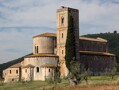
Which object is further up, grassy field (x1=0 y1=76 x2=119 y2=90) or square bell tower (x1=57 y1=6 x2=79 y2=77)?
square bell tower (x1=57 y1=6 x2=79 y2=77)

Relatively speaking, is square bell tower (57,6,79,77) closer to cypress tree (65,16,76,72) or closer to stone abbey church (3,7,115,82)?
stone abbey church (3,7,115,82)

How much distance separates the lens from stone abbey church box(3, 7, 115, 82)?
257 ft

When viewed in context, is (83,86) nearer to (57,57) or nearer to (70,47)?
(70,47)

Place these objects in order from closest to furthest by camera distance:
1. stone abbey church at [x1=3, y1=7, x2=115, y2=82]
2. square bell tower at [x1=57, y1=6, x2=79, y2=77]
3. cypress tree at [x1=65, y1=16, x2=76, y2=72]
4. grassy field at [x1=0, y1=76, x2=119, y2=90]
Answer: grassy field at [x1=0, y1=76, x2=119, y2=90]
cypress tree at [x1=65, y1=16, x2=76, y2=72]
stone abbey church at [x1=3, y1=7, x2=115, y2=82]
square bell tower at [x1=57, y1=6, x2=79, y2=77]

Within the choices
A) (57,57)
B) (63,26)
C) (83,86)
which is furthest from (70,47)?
(83,86)

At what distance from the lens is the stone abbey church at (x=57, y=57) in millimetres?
78250

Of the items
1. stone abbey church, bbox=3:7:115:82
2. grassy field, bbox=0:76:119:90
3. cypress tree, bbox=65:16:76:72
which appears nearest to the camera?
grassy field, bbox=0:76:119:90

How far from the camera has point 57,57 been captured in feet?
262

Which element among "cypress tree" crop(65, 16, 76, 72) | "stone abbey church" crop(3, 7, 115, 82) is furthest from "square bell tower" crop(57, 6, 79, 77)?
"cypress tree" crop(65, 16, 76, 72)

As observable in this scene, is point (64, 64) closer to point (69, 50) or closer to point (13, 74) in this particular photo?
point (69, 50)

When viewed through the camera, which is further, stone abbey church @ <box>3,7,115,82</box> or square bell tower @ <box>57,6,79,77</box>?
square bell tower @ <box>57,6,79,77</box>

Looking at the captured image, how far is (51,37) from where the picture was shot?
84812 millimetres

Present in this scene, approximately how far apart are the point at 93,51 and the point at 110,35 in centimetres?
10393

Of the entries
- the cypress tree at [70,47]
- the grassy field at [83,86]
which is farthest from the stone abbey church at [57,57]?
the grassy field at [83,86]
